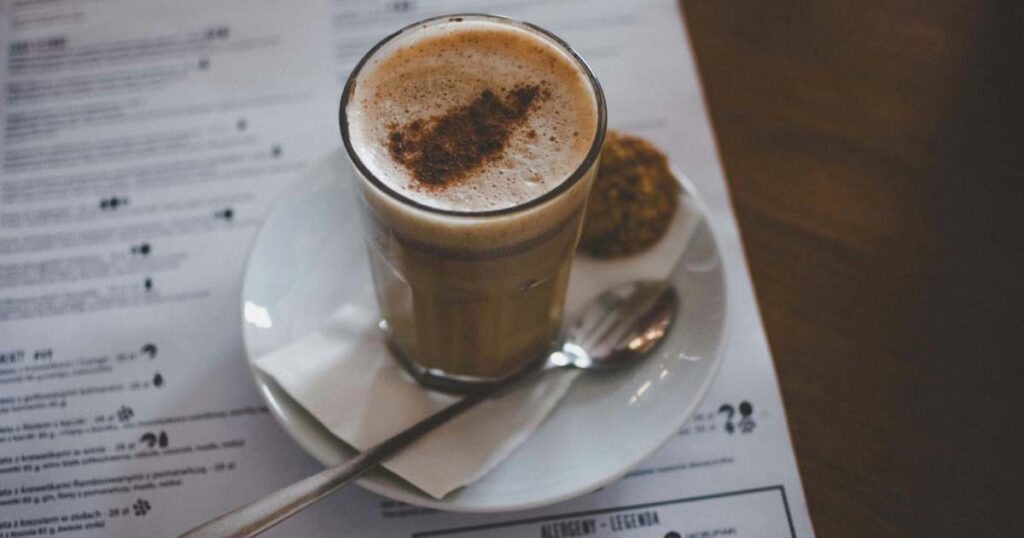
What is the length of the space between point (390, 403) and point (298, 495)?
0.44 feet

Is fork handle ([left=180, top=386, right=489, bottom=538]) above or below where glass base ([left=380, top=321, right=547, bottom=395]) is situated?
below

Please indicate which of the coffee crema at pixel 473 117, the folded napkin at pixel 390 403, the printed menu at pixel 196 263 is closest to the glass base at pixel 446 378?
the folded napkin at pixel 390 403

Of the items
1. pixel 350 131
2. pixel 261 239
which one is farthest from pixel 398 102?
pixel 261 239

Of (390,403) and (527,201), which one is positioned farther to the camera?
(390,403)

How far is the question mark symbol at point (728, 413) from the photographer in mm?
795

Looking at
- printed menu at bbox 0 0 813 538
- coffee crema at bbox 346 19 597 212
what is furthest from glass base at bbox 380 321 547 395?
coffee crema at bbox 346 19 597 212

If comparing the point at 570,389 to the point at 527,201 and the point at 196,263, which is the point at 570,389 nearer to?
the point at 527,201

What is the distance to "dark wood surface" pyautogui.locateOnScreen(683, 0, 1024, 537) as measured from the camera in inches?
29.9

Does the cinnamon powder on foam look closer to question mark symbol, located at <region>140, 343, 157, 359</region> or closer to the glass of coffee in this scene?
the glass of coffee

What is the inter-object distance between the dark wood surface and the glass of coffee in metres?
0.30

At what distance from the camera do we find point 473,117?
676 millimetres

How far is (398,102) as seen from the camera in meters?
0.68

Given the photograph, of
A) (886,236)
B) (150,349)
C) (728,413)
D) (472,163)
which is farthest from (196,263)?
(886,236)

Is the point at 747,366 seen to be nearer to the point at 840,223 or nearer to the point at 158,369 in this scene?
the point at 840,223
